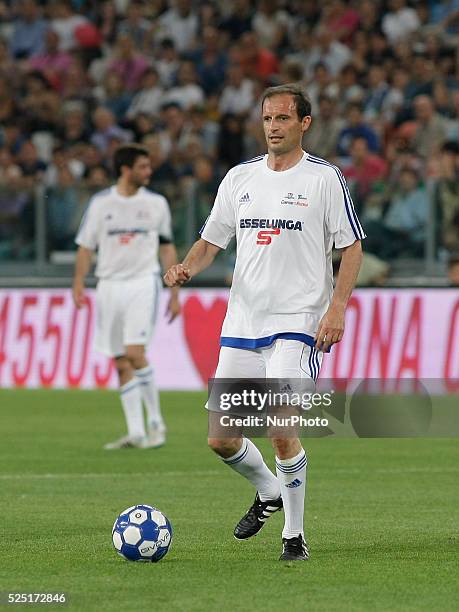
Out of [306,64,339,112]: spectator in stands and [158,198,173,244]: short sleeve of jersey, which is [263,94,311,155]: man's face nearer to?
[158,198,173,244]: short sleeve of jersey

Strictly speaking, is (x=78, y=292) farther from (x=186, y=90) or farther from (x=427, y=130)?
(x=186, y=90)

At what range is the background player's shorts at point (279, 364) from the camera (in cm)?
767

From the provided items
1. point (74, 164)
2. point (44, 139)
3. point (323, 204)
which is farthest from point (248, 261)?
point (44, 139)

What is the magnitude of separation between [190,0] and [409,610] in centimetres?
1812

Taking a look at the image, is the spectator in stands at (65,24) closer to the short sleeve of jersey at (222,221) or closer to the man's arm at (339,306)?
the short sleeve of jersey at (222,221)

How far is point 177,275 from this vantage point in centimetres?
765

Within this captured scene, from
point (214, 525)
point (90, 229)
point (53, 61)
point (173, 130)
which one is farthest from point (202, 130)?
point (214, 525)

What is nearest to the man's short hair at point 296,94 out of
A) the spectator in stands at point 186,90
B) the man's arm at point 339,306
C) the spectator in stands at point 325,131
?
the man's arm at point 339,306

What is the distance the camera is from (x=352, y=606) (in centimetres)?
640

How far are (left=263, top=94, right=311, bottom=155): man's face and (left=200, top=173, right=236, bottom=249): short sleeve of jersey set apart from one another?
41 centimetres

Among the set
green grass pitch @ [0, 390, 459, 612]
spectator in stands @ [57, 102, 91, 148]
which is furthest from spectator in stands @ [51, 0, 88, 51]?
green grass pitch @ [0, 390, 459, 612]

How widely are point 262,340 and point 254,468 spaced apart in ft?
2.52

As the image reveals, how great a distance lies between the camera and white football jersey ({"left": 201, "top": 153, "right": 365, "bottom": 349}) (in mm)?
7828

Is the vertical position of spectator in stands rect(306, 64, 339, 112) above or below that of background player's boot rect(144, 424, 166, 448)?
above
